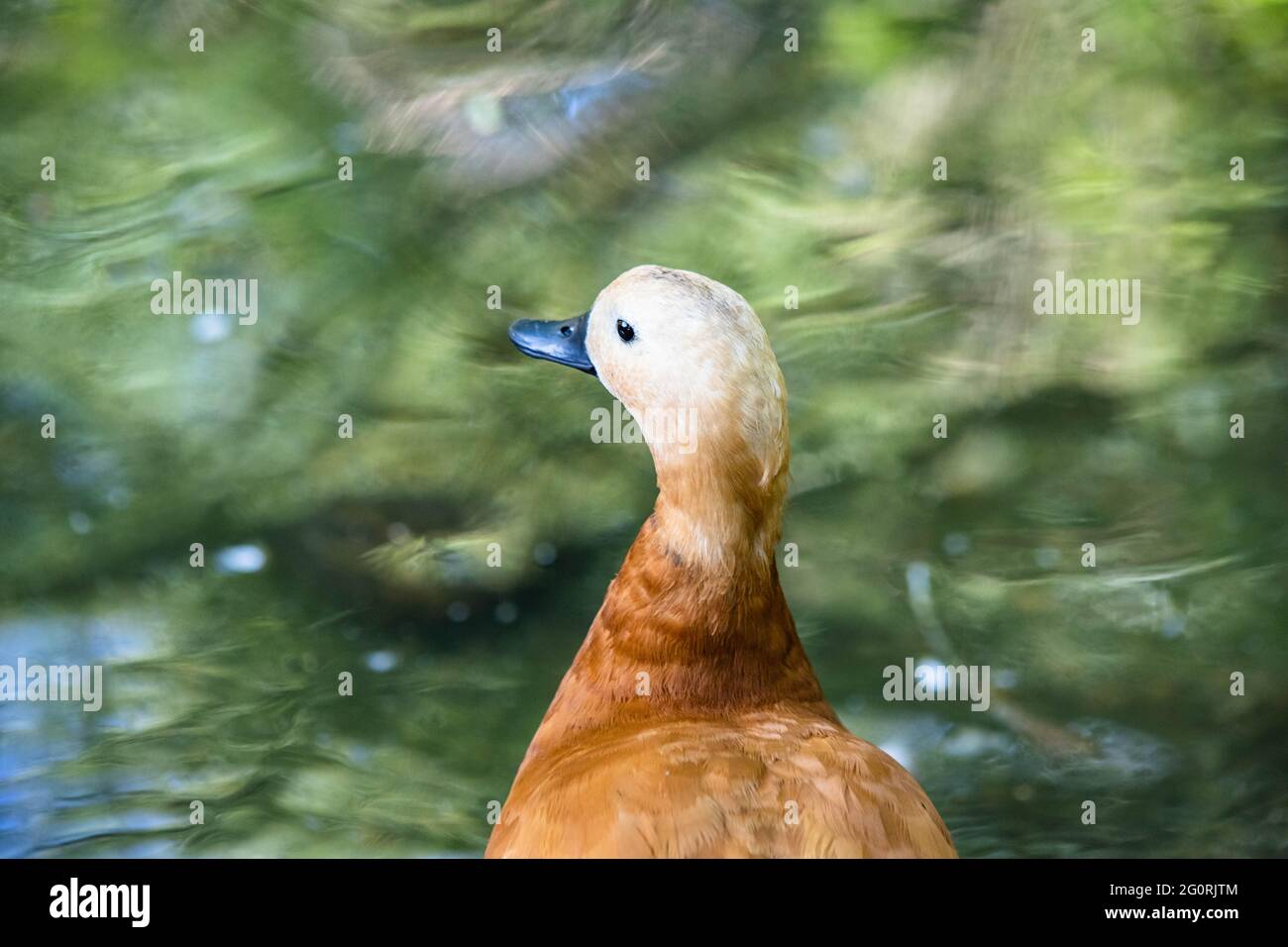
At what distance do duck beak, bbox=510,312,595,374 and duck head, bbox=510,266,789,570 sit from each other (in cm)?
8

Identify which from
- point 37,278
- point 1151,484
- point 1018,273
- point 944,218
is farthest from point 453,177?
point 1151,484

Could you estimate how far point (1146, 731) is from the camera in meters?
1.91

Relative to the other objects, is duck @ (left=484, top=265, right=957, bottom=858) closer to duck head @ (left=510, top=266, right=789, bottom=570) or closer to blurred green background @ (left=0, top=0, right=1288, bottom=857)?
duck head @ (left=510, top=266, right=789, bottom=570)

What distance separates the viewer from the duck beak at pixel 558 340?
4.68 ft

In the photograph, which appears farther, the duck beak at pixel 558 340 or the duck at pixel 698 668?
the duck beak at pixel 558 340

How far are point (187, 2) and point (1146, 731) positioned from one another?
174 centimetres

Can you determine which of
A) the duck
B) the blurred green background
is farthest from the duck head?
the blurred green background

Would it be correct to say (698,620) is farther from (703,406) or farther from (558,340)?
(558,340)

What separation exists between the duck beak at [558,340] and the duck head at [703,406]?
79mm

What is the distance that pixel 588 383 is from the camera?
193 cm

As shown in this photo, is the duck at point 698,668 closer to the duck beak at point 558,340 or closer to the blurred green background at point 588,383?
the duck beak at point 558,340

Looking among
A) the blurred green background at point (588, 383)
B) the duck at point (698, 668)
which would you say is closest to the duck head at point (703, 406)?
the duck at point (698, 668)

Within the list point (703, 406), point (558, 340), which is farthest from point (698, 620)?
point (558, 340)

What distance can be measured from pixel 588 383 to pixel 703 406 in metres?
0.69
